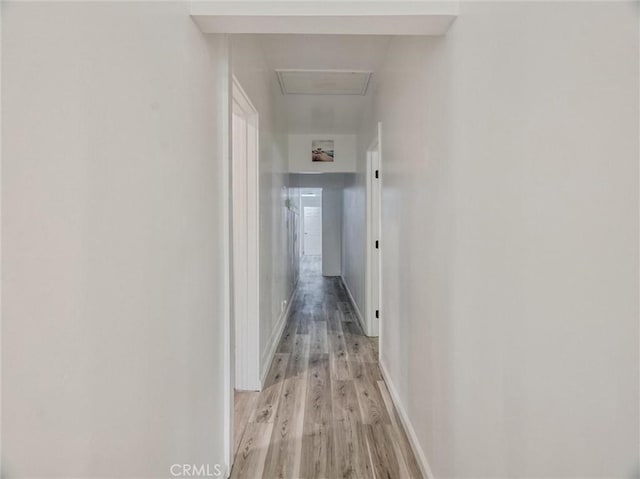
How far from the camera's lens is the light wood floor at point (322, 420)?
1899 mm

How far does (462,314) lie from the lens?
1320 millimetres

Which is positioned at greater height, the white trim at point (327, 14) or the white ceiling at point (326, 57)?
the white ceiling at point (326, 57)

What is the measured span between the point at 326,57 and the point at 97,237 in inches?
101

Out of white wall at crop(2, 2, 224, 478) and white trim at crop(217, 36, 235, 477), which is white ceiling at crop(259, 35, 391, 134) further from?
white wall at crop(2, 2, 224, 478)

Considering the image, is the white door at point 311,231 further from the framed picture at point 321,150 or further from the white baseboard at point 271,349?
the white baseboard at point 271,349

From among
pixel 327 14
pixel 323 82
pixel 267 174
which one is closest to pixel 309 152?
pixel 323 82

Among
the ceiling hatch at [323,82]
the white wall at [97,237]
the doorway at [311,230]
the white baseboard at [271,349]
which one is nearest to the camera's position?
the white wall at [97,237]

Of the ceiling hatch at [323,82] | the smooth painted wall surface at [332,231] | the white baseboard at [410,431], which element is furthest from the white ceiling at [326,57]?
the smooth painted wall surface at [332,231]

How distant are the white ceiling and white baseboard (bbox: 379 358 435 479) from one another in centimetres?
243

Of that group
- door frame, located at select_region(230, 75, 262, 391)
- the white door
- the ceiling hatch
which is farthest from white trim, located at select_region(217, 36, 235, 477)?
the white door

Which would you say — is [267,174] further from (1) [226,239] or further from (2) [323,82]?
(1) [226,239]

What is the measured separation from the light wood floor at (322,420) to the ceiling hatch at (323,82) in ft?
8.28

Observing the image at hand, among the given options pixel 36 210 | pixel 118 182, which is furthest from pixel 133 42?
pixel 36 210

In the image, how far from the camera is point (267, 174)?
316 centimetres
